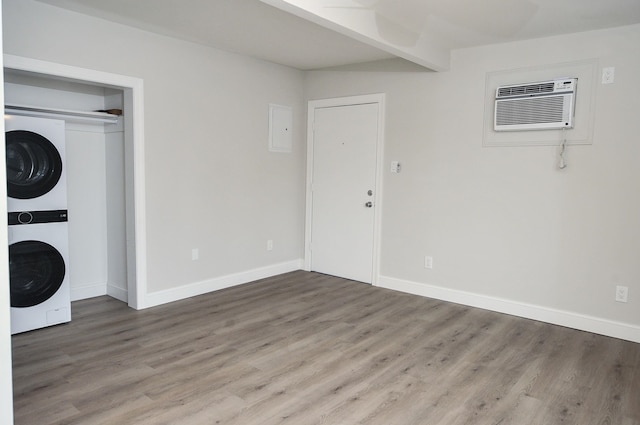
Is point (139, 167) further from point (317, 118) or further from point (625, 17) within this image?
point (625, 17)

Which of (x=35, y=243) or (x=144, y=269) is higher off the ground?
(x=35, y=243)

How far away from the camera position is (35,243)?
3385 millimetres

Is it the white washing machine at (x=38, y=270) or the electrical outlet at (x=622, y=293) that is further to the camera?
the electrical outlet at (x=622, y=293)

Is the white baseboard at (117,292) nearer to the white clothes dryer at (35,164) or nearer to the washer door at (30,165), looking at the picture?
the white clothes dryer at (35,164)

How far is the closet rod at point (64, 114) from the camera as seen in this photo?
3393mm

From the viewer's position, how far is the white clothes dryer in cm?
323

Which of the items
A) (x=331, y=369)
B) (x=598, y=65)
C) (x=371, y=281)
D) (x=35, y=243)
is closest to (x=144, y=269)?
(x=35, y=243)

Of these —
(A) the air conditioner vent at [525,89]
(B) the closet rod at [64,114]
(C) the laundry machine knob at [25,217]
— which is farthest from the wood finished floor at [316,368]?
(A) the air conditioner vent at [525,89]

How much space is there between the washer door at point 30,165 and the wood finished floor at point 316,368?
1.09m

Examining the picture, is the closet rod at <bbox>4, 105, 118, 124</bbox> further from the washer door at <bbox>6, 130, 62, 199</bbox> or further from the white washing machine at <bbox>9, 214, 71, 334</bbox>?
the white washing machine at <bbox>9, 214, 71, 334</bbox>

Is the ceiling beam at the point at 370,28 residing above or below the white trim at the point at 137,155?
above

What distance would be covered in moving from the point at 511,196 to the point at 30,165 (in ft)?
12.8

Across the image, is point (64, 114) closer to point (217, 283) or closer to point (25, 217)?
point (25, 217)

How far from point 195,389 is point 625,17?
3.84 meters
